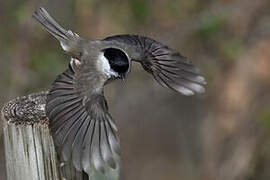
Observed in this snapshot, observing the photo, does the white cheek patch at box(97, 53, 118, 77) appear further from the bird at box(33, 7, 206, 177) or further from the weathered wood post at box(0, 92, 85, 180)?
the weathered wood post at box(0, 92, 85, 180)

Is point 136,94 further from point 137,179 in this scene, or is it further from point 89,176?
point 89,176

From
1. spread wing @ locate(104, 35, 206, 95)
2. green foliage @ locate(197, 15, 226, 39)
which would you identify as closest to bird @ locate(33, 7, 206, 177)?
spread wing @ locate(104, 35, 206, 95)

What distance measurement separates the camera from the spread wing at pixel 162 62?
120 inches

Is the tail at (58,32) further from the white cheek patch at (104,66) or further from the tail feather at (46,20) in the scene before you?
the white cheek patch at (104,66)

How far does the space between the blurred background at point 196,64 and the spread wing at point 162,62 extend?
7.67 ft

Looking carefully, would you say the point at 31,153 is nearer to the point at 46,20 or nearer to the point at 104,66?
the point at 104,66

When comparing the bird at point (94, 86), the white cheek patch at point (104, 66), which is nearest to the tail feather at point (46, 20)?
the bird at point (94, 86)

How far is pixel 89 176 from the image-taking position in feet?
7.57

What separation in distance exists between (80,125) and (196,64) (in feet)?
10.7

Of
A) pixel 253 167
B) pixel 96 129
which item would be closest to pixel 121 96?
pixel 253 167

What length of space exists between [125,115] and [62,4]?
1190 millimetres

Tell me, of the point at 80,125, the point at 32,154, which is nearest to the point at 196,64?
the point at 80,125

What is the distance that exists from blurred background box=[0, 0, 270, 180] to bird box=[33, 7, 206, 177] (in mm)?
2341

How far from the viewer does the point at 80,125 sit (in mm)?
2588
